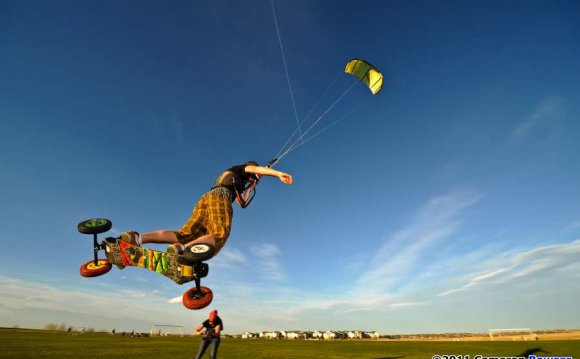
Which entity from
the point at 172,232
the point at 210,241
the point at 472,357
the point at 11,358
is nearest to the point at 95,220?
the point at 172,232

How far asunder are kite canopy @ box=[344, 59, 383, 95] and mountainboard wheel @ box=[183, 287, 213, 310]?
11.5 metres


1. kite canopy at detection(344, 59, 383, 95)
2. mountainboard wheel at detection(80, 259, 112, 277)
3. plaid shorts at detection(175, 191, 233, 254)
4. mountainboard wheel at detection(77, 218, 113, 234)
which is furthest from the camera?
kite canopy at detection(344, 59, 383, 95)

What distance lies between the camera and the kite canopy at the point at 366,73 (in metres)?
14.0

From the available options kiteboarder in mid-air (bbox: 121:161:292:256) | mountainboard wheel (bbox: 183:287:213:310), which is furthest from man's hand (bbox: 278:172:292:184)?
mountainboard wheel (bbox: 183:287:213:310)

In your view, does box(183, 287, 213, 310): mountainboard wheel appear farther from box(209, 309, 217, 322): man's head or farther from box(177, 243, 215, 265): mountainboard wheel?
box(209, 309, 217, 322): man's head

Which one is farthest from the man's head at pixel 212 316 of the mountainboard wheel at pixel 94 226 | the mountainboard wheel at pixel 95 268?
the mountainboard wheel at pixel 94 226

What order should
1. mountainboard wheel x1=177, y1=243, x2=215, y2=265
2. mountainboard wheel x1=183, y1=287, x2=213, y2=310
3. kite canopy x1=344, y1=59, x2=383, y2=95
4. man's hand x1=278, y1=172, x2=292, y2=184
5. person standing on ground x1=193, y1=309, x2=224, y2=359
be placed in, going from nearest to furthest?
mountainboard wheel x1=177, y1=243, x2=215, y2=265
mountainboard wheel x1=183, y1=287, x2=213, y2=310
man's hand x1=278, y1=172, x2=292, y2=184
person standing on ground x1=193, y1=309, x2=224, y2=359
kite canopy x1=344, y1=59, x2=383, y2=95

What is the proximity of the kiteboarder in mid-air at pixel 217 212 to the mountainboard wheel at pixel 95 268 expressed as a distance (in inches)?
31.6

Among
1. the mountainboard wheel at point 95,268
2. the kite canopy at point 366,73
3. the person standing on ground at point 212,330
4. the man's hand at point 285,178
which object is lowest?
the person standing on ground at point 212,330

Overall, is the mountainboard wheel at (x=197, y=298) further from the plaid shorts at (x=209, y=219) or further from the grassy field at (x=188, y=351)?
the grassy field at (x=188, y=351)

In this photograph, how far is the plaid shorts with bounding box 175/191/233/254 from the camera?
19.9ft

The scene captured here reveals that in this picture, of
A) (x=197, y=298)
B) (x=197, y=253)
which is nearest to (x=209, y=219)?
(x=197, y=253)

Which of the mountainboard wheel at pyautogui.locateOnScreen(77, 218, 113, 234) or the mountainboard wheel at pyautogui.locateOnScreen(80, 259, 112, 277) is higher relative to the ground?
the mountainboard wheel at pyautogui.locateOnScreen(77, 218, 113, 234)

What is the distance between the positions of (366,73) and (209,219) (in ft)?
36.5
